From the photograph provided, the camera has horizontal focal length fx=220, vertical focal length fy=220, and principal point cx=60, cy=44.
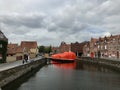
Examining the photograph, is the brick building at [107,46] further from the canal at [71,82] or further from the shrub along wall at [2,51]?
the shrub along wall at [2,51]

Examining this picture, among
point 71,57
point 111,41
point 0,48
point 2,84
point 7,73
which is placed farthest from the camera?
point 71,57

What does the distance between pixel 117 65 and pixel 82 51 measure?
9626cm

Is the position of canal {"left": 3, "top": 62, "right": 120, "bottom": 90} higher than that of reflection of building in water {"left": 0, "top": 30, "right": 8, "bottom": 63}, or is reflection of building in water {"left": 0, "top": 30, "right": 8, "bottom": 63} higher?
reflection of building in water {"left": 0, "top": 30, "right": 8, "bottom": 63}

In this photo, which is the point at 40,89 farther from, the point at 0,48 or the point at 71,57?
the point at 71,57

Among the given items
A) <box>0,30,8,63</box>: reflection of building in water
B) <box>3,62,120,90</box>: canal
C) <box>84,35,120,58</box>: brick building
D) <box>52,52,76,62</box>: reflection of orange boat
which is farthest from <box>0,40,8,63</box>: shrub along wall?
<box>84,35,120,58</box>: brick building

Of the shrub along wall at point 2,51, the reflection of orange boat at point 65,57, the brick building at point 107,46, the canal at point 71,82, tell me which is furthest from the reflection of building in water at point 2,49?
the brick building at point 107,46

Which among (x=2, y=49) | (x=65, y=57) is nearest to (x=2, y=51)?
(x=2, y=49)

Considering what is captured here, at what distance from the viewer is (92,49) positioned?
12438cm

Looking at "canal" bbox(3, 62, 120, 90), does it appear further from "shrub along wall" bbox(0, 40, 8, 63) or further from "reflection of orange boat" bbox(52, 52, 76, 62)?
"reflection of orange boat" bbox(52, 52, 76, 62)

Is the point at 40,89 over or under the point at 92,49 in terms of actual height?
under

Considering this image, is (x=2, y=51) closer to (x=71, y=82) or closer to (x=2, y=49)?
(x=2, y=49)

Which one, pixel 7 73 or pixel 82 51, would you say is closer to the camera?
pixel 7 73

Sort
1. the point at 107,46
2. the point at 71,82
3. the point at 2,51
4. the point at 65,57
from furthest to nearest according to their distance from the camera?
the point at 65,57, the point at 107,46, the point at 2,51, the point at 71,82

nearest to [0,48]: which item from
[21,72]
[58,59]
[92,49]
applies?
[21,72]
